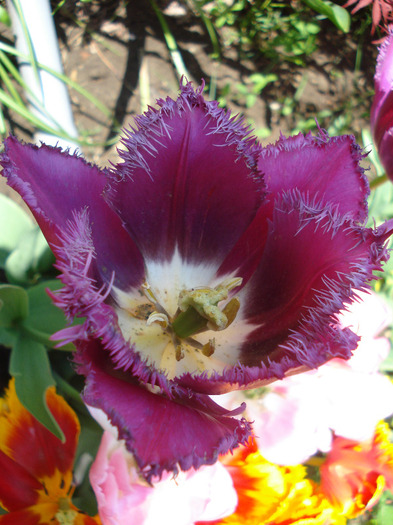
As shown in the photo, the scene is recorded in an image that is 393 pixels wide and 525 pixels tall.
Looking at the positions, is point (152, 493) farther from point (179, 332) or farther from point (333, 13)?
point (333, 13)

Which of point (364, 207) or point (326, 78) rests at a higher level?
point (326, 78)

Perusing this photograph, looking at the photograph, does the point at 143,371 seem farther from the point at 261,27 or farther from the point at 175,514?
the point at 261,27

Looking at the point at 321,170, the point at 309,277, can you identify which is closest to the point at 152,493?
the point at 309,277

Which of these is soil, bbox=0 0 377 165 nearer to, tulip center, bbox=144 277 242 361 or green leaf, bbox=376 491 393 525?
tulip center, bbox=144 277 242 361

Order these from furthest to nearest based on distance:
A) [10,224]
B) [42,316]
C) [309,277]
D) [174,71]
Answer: [174,71], [10,224], [42,316], [309,277]

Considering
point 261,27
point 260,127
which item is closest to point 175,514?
point 260,127

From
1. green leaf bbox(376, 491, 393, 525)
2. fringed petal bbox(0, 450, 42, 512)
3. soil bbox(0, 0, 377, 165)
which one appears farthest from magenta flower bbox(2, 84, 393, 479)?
soil bbox(0, 0, 377, 165)
